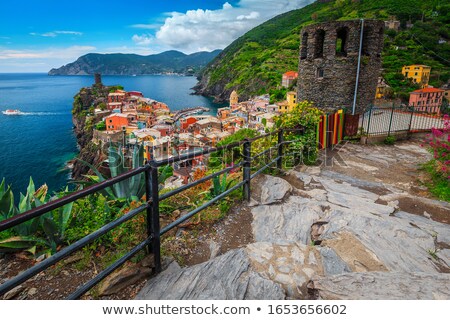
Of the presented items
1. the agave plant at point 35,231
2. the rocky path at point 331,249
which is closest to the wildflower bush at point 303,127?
the rocky path at point 331,249

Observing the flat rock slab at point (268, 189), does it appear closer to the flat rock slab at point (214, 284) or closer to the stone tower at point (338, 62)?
the flat rock slab at point (214, 284)

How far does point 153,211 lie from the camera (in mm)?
2385

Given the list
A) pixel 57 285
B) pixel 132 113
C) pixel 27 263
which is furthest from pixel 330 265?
pixel 132 113

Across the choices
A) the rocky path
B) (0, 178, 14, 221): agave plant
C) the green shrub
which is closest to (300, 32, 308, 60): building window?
the green shrub

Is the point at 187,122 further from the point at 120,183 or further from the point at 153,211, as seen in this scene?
the point at 153,211

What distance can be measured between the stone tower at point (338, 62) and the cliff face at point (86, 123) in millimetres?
26279

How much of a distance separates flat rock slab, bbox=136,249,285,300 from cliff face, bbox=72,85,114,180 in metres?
32.8

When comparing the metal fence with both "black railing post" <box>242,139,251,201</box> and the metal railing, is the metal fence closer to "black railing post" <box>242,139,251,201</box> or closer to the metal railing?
"black railing post" <box>242,139,251,201</box>

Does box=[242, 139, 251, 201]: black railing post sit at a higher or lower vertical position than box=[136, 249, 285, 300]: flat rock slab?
higher

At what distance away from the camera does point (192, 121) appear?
50719 millimetres

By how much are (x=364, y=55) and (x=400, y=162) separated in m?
7.58

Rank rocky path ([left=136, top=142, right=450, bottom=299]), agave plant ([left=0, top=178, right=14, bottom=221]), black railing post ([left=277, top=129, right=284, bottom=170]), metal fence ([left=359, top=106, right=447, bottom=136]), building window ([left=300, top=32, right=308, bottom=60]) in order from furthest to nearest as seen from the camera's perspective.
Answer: building window ([left=300, top=32, right=308, bottom=60]) < metal fence ([left=359, top=106, right=447, bottom=136]) < black railing post ([left=277, top=129, right=284, bottom=170]) < agave plant ([left=0, top=178, right=14, bottom=221]) < rocky path ([left=136, top=142, right=450, bottom=299])

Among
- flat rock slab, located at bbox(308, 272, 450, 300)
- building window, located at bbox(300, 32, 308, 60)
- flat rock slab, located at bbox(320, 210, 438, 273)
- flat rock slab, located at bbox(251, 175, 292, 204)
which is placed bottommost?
flat rock slab, located at bbox(320, 210, 438, 273)

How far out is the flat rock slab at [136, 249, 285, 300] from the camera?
2246 mm
